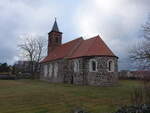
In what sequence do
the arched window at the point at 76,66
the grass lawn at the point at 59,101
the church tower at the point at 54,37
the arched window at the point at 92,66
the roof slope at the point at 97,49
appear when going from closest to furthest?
the grass lawn at the point at 59,101
the roof slope at the point at 97,49
the arched window at the point at 92,66
the arched window at the point at 76,66
the church tower at the point at 54,37

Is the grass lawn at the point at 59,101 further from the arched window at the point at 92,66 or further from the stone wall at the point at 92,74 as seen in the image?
the arched window at the point at 92,66

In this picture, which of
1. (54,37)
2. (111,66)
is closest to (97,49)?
(111,66)

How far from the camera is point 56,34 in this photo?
3853 centimetres

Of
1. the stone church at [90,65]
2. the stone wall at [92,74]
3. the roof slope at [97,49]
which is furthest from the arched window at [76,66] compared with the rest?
the roof slope at [97,49]

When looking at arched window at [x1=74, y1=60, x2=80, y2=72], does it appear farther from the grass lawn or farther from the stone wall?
the grass lawn

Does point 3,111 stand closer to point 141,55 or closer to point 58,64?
point 141,55

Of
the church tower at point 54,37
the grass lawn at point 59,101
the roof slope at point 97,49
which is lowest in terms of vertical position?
the grass lawn at point 59,101

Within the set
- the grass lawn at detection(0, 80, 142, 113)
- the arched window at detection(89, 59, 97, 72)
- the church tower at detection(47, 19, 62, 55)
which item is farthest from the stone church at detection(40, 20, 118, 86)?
the church tower at detection(47, 19, 62, 55)

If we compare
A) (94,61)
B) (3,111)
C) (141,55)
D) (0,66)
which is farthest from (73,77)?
(0,66)

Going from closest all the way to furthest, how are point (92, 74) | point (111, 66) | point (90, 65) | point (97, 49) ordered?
point (92, 74) < point (111, 66) < point (90, 65) < point (97, 49)

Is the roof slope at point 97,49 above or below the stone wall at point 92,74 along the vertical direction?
above

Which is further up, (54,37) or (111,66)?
(54,37)

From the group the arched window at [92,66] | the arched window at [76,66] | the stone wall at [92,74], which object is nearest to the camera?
the stone wall at [92,74]

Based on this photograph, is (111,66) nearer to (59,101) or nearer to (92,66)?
(92,66)
